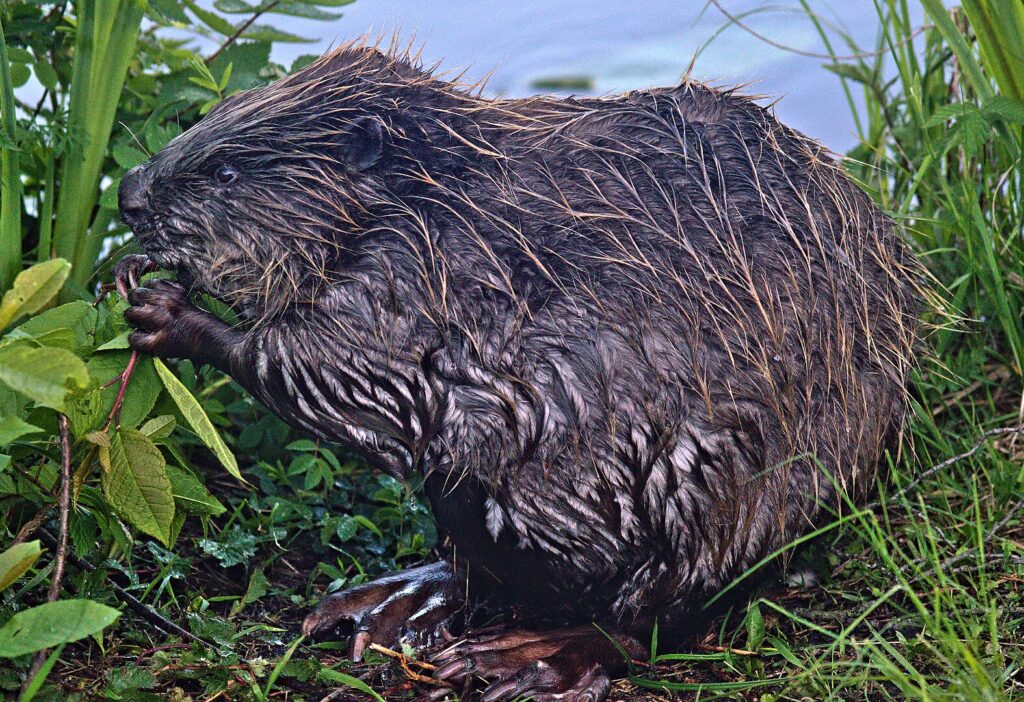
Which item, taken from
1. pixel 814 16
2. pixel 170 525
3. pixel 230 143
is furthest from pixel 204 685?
pixel 814 16

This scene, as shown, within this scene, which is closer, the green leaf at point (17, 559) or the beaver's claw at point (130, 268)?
the green leaf at point (17, 559)

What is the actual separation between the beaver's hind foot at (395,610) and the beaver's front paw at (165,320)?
2.22 feet

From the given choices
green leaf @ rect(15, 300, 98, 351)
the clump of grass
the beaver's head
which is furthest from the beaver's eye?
the clump of grass

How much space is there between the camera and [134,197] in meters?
2.36

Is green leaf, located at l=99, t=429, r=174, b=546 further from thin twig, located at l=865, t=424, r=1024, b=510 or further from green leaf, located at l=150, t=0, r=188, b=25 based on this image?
thin twig, located at l=865, t=424, r=1024, b=510

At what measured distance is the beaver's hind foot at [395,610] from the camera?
2.48m

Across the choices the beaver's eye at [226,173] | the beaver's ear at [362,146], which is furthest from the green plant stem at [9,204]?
the beaver's ear at [362,146]

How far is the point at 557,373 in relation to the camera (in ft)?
7.20

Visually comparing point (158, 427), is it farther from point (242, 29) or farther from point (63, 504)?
point (242, 29)

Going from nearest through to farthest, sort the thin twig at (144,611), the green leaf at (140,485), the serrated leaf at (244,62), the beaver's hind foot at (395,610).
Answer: the green leaf at (140,485) → the thin twig at (144,611) → the beaver's hind foot at (395,610) → the serrated leaf at (244,62)

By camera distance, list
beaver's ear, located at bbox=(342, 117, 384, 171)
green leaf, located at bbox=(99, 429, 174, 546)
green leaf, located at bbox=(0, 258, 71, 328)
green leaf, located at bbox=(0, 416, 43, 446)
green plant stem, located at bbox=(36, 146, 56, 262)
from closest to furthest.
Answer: green leaf, located at bbox=(0, 416, 43, 446), green leaf, located at bbox=(0, 258, 71, 328), green leaf, located at bbox=(99, 429, 174, 546), beaver's ear, located at bbox=(342, 117, 384, 171), green plant stem, located at bbox=(36, 146, 56, 262)

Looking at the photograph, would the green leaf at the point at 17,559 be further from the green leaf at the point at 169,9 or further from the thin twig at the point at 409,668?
the green leaf at the point at 169,9

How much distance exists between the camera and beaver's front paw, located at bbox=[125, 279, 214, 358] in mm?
2264

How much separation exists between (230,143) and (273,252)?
0.26 metres
